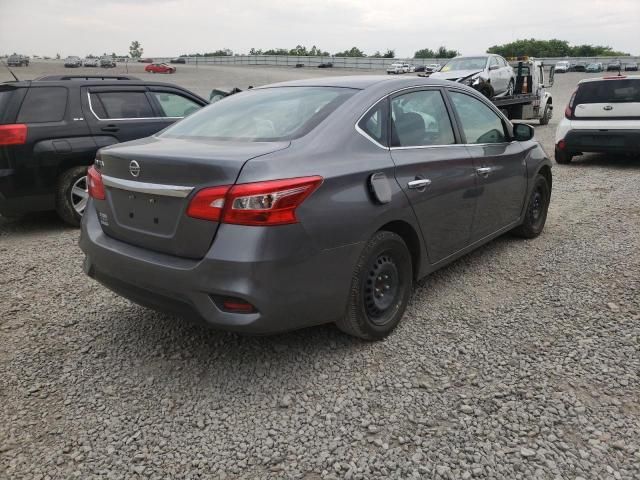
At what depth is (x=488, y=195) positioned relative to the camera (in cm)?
426

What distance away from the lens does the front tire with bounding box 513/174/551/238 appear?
17.3 feet

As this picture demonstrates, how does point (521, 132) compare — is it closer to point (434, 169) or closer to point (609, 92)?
point (434, 169)

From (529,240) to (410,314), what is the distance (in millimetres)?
2276

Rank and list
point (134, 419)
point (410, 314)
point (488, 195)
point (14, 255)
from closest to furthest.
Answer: point (134, 419) → point (410, 314) → point (488, 195) → point (14, 255)

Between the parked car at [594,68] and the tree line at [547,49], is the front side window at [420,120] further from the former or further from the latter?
the tree line at [547,49]

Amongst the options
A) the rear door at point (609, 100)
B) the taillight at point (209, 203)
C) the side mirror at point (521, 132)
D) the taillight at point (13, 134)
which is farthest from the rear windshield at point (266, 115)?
the rear door at point (609, 100)

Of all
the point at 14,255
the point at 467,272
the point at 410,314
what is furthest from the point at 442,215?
the point at 14,255

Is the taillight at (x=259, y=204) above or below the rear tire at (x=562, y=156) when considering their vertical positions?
above

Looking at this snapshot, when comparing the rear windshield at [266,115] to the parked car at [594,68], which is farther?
the parked car at [594,68]

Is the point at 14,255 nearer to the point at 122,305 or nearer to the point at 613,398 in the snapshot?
the point at 122,305

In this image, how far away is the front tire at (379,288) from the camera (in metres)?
3.09

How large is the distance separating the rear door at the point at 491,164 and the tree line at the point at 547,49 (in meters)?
110

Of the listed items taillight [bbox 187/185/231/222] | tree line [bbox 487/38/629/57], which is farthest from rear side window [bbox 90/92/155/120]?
tree line [bbox 487/38/629/57]

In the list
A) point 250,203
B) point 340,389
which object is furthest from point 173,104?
point 340,389
